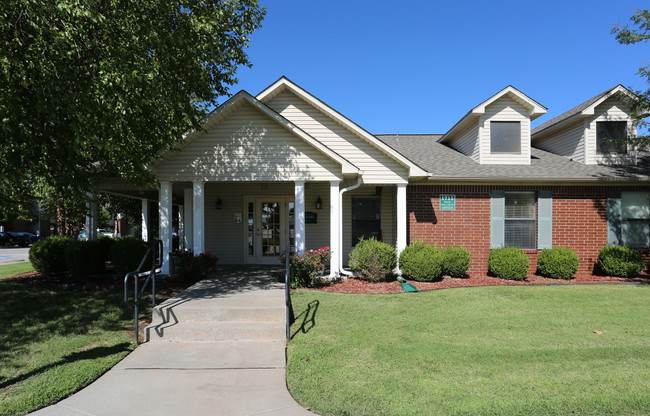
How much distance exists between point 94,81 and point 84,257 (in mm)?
5940

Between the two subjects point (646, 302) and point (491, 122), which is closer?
point (646, 302)

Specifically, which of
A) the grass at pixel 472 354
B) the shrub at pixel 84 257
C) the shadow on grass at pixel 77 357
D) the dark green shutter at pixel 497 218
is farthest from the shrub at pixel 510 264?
the shrub at pixel 84 257

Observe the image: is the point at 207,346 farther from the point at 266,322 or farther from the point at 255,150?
the point at 255,150

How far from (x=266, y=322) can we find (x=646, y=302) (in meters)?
7.78

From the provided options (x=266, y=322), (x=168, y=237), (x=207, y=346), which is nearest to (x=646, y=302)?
(x=266, y=322)

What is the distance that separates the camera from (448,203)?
34.9ft

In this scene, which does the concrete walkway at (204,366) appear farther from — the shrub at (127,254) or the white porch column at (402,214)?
the white porch column at (402,214)

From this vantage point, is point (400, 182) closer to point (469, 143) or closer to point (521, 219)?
point (469, 143)

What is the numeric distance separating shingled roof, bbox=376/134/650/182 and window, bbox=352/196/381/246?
6.81 ft

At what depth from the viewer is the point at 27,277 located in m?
10.3

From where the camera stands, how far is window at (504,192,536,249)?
10.7m

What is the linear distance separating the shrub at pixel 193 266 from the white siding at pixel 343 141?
460 cm

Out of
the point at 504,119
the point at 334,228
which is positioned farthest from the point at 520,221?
the point at 334,228

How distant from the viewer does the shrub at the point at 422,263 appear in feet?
30.5
